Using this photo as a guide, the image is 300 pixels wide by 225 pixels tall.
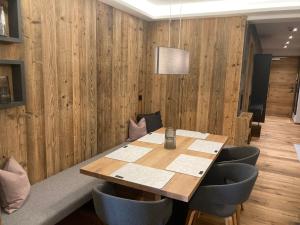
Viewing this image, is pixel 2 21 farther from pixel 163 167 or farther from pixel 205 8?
pixel 205 8

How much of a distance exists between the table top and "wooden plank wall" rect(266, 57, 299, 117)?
7.37 meters

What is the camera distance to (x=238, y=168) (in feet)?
6.91

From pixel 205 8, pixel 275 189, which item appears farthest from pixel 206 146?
pixel 205 8

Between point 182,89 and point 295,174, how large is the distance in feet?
7.10

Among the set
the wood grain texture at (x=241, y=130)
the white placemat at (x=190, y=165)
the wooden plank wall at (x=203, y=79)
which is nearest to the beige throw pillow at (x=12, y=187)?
the white placemat at (x=190, y=165)

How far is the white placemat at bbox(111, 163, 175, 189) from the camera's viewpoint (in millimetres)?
1668

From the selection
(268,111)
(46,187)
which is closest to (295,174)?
(46,187)

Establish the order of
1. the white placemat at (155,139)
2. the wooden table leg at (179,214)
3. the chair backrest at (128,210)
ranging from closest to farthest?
the chair backrest at (128,210), the wooden table leg at (179,214), the white placemat at (155,139)

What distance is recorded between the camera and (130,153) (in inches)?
89.2

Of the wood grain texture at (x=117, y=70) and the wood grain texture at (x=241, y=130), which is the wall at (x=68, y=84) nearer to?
the wood grain texture at (x=117, y=70)

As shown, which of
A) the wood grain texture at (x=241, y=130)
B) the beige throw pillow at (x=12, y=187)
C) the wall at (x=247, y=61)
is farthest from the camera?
the wall at (x=247, y=61)

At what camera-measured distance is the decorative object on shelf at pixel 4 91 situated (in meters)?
1.90

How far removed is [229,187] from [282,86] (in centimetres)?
847

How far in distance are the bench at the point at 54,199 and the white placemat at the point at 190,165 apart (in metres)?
0.82
